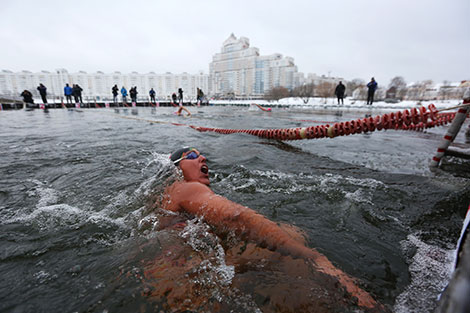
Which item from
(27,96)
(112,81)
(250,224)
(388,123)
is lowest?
(250,224)

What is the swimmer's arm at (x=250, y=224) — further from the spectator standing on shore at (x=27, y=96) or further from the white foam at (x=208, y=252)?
the spectator standing on shore at (x=27, y=96)

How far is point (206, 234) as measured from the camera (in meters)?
1.72

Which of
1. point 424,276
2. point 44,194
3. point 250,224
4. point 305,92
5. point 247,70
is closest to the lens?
point 424,276

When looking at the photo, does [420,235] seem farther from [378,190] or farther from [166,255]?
[166,255]

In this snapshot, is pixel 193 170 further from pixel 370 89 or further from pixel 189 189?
pixel 370 89

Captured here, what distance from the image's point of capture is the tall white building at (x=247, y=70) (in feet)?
378

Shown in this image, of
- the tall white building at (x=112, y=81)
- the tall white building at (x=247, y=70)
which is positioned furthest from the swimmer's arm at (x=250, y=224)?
the tall white building at (x=112, y=81)

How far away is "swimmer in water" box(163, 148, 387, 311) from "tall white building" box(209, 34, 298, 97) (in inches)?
4435

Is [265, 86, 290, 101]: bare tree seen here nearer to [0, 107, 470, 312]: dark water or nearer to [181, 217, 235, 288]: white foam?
[0, 107, 470, 312]: dark water

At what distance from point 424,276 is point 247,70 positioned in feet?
429

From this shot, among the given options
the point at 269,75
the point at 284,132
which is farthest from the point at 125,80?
the point at 284,132

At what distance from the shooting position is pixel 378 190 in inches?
105

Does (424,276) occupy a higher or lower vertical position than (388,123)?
lower

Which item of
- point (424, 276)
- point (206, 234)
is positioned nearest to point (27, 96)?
point (206, 234)
